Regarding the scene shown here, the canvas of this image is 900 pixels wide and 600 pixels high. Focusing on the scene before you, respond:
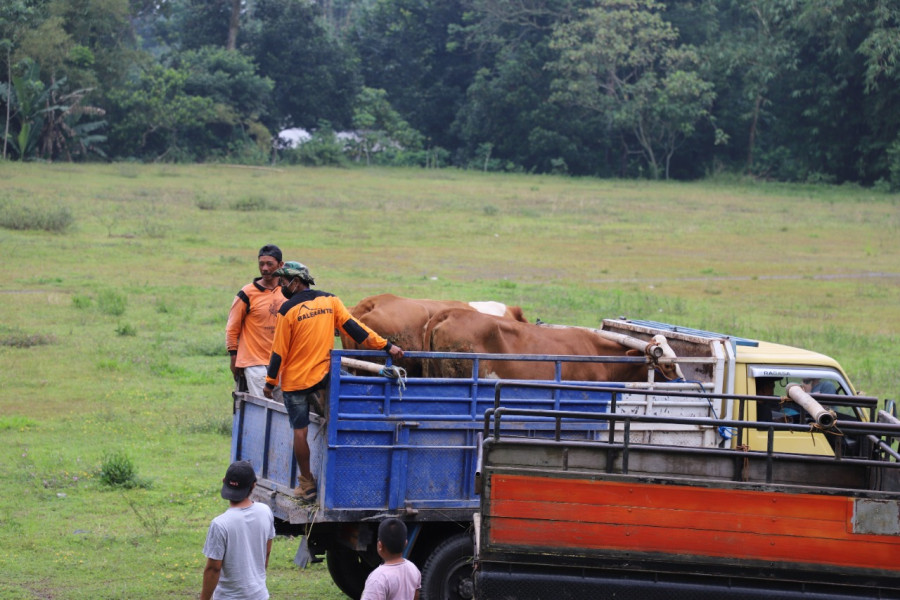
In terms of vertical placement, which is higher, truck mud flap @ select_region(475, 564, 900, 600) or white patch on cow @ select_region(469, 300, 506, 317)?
white patch on cow @ select_region(469, 300, 506, 317)

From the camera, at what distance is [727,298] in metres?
21.3

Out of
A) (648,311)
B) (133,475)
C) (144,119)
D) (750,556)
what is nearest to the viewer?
(750,556)

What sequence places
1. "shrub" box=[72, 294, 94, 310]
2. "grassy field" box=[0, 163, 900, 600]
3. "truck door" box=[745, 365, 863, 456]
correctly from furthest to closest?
1. "shrub" box=[72, 294, 94, 310]
2. "grassy field" box=[0, 163, 900, 600]
3. "truck door" box=[745, 365, 863, 456]

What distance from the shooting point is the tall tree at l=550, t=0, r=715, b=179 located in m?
54.9

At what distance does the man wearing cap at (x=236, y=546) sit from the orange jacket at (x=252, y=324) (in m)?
2.45

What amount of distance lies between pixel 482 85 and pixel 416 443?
5610 centimetres

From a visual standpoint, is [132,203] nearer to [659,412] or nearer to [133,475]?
[133,475]

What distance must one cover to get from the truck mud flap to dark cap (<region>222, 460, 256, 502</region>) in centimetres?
116

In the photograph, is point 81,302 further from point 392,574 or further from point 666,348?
point 392,574

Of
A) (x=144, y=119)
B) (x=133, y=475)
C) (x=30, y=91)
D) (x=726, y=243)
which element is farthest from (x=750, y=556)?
(x=144, y=119)

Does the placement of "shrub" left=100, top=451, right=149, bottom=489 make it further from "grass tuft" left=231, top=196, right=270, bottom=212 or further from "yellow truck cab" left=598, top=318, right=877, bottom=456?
"grass tuft" left=231, top=196, right=270, bottom=212

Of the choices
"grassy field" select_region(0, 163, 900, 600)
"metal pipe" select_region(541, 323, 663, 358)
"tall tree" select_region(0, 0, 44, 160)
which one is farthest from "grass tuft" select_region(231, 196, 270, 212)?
"metal pipe" select_region(541, 323, 663, 358)

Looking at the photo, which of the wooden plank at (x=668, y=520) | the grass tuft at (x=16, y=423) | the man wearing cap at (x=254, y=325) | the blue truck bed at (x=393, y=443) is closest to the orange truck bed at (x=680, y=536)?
the wooden plank at (x=668, y=520)

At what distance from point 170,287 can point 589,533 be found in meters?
15.8
